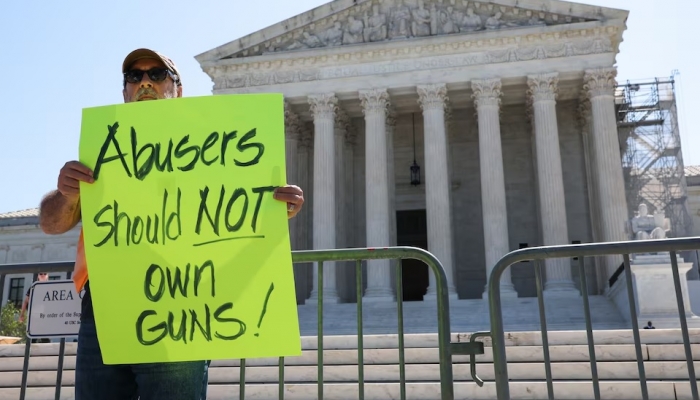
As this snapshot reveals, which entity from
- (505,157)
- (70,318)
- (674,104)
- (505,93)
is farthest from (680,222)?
(70,318)

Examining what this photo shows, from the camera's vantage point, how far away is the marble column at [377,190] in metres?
28.6

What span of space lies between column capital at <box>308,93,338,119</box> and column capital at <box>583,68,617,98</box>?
38.2 ft

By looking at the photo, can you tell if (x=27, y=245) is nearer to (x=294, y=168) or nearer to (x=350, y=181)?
(x=294, y=168)

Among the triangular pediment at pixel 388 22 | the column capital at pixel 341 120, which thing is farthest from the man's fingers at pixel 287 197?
the column capital at pixel 341 120

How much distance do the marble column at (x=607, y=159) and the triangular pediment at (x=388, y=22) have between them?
2975mm

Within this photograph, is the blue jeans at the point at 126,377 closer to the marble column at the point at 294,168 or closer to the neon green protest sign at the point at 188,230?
the neon green protest sign at the point at 188,230

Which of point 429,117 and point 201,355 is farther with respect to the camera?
point 429,117

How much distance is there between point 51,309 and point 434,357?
7.91 meters

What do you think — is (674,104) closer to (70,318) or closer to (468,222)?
(468,222)

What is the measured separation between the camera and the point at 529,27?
29016 millimetres

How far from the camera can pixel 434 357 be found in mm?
12031

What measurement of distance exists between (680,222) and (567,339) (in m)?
25.1

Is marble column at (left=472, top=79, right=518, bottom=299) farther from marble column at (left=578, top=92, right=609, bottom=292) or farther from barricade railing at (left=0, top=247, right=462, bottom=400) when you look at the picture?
barricade railing at (left=0, top=247, right=462, bottom=400)

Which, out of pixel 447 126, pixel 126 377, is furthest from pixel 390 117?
pixel 126 377
